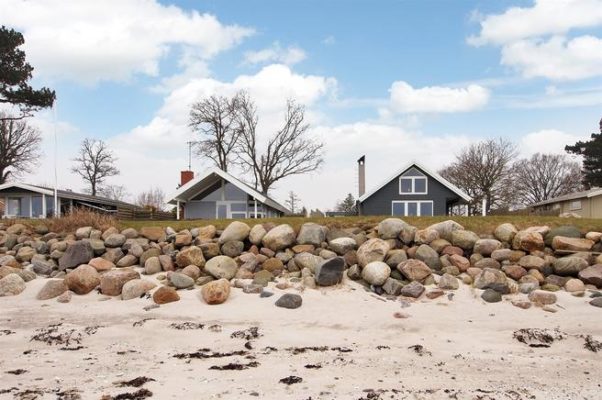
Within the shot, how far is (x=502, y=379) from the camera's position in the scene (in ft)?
18.6

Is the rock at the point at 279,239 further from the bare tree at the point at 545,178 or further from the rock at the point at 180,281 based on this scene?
the bare tree at the point at 545,178

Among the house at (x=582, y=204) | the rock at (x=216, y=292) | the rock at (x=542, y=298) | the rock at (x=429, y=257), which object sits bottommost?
the rock at (x=542, y=298)

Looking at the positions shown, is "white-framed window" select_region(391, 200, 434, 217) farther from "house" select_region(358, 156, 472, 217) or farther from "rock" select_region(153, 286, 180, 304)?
"rock" select_region(153, 286, 180, 304)

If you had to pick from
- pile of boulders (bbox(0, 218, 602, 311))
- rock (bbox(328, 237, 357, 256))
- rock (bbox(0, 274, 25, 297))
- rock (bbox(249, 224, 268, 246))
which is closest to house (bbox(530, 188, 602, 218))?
pile of boulders (bbox(0, 218, 602, 311))

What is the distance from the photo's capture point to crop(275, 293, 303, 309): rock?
359 inches

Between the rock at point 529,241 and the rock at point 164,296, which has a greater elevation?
the rock at point 529,241

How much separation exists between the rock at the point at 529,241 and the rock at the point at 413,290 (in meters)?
3.26

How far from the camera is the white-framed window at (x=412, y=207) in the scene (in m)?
27.2

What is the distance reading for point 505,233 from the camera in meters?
12.0

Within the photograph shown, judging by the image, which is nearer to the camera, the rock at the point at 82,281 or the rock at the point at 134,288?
the rock at the point at 134,288

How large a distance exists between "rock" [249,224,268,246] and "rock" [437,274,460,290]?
4641mm

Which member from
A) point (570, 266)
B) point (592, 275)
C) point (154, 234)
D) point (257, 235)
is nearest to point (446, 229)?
point (570, 266)

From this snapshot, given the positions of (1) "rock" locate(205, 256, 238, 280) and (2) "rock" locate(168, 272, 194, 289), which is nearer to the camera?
(2) "rock" locate(168, 272, 194, 289)

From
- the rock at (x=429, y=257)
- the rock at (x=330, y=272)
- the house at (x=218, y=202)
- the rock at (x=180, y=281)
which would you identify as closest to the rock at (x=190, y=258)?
the rock at (x=180, y=281)
